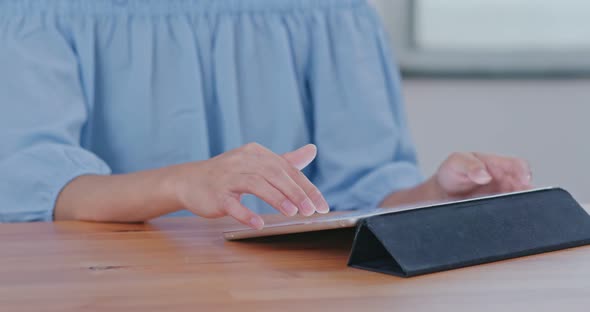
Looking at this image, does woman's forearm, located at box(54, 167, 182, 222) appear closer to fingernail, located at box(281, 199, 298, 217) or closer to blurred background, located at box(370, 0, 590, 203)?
fingernail, located at box(281, 199, 298, 217)

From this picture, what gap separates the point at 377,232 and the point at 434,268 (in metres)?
0.04

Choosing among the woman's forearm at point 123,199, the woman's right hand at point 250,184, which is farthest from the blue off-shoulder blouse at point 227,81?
the woman's right hand at point 250,184

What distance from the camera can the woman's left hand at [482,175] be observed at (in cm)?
84

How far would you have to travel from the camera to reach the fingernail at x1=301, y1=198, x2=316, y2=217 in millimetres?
621

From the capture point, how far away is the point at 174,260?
57cm

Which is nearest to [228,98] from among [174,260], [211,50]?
[211,50]

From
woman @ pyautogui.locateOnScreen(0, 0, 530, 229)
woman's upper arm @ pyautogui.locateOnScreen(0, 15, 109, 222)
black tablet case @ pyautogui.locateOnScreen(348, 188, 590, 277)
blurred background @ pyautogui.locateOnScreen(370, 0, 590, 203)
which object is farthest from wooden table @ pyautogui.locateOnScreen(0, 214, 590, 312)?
blurred background @ pyautogui.locateOnScreen(370, 0, 590, 203)

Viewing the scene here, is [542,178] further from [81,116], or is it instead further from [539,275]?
[539,275]

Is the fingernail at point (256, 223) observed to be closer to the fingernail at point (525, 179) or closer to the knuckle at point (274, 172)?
the knuckle at point (274, 172)

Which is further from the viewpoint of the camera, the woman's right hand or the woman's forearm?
the woman's forearm

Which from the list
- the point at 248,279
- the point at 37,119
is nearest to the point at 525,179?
the point at 248,279

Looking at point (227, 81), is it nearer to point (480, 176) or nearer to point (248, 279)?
point (480, 176)

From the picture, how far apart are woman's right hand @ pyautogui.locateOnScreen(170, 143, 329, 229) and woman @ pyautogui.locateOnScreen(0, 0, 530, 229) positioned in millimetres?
268

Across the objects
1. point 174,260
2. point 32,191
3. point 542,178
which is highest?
point 174,260
